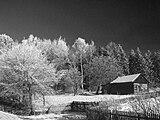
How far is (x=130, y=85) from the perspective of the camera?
1726 inches

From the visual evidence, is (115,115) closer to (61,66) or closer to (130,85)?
(130,85)

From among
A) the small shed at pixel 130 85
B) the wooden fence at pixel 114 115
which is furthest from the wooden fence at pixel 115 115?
the small shed at pixel 130 85

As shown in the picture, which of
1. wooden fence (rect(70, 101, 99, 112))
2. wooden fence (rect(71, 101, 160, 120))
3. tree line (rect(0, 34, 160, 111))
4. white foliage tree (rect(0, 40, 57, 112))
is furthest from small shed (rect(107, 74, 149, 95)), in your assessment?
wooden fence (rect(71, 101, 160, 120))

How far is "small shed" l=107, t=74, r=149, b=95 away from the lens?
43562 mm

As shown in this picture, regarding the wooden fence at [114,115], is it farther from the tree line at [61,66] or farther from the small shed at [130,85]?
the small shed at [130,85]

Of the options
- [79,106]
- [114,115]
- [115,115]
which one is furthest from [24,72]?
[115,115]

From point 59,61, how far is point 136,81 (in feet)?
79.5

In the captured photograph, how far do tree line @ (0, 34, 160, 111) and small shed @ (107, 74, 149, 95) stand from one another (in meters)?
7.62

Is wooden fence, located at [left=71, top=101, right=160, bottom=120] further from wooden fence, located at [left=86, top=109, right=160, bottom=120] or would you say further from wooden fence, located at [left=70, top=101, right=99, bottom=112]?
wooden fence, located at [left=70, top=101, right=99, bottom=112]

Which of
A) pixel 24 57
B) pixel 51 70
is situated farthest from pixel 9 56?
pixel 51 70

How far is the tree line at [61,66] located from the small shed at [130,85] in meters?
7.62

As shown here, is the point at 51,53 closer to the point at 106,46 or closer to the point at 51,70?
the point at 106,46

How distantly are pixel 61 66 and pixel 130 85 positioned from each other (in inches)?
922

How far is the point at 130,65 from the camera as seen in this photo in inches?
2709
